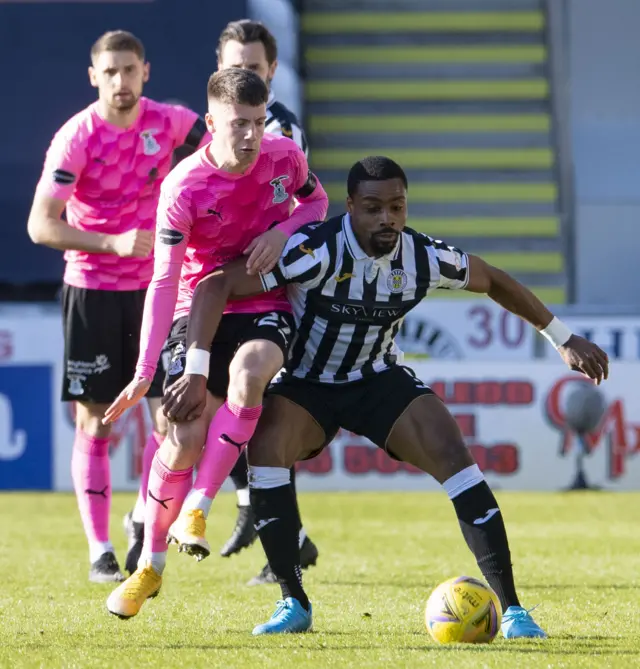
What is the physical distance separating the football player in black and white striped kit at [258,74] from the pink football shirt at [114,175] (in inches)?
12.9

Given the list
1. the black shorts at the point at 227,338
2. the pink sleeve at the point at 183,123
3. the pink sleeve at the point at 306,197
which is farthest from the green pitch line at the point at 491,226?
the black shorts at the point at 227,338

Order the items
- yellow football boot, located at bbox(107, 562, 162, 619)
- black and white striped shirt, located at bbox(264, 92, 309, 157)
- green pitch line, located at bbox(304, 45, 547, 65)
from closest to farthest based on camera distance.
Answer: yellow football boot, located at bbox(107, 562, 162, 619) < black and white striped shirt, located at bbox(264, 92, 309, 157) < green pitch line, located at bbox(304, 45, 547, 65)

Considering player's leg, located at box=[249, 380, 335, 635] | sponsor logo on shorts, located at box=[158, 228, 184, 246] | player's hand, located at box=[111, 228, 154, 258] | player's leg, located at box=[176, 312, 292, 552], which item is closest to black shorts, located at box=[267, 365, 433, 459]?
player's leg, located at box=[249, 380, 335, 635]

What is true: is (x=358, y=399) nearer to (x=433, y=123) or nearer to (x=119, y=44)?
(x=119, y=44)

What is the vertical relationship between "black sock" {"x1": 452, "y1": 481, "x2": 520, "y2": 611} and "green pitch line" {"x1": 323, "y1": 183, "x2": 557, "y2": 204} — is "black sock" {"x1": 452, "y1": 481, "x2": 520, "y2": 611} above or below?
below

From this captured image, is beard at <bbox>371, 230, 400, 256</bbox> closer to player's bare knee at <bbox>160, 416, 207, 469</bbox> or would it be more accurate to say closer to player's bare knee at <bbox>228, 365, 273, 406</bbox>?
player's bare knee at <bbox>228, 365, 273, 406</bbox>

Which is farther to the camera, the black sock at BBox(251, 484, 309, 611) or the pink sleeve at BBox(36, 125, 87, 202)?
the pink sleeve at BBox(36, 125, 87, 202)

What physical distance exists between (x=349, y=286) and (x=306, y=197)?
643mm

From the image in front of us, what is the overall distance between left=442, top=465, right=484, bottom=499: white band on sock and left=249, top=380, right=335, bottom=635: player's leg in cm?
51

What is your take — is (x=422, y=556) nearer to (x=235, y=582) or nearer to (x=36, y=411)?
(x=235, y=582)

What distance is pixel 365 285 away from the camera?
15.1 feet

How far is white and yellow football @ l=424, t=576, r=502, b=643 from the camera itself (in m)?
4.20

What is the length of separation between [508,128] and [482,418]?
439 centimetres

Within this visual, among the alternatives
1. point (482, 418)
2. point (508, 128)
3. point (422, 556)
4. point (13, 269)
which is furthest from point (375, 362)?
point (508, 128)
